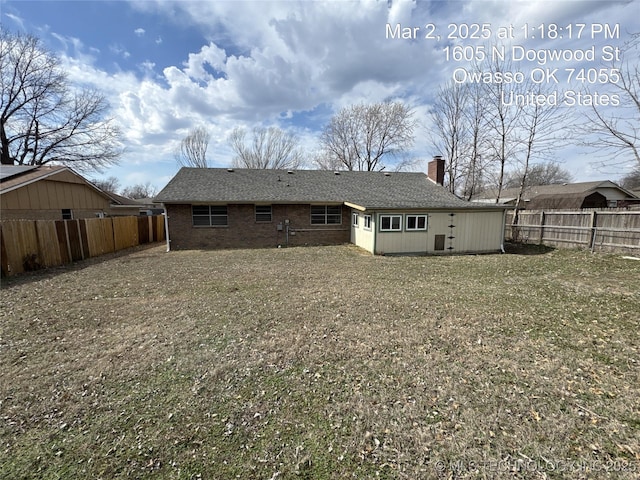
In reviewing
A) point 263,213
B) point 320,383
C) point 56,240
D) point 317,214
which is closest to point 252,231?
point 263,213

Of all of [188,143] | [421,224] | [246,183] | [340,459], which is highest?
[188,143]

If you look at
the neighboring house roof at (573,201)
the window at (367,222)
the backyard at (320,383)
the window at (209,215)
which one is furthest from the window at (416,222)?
the neighboring house roof at (573,201)

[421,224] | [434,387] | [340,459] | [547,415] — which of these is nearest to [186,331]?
[340,459]

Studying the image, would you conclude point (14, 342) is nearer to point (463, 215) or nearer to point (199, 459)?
point (199, 459)

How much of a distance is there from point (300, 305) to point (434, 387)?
3.06 m

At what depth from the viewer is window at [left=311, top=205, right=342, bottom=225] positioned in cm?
1462

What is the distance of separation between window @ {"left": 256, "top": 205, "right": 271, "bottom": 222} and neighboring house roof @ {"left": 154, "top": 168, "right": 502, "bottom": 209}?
0.51m

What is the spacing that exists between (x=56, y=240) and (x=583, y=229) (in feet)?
66.1

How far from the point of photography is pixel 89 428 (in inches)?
99.9

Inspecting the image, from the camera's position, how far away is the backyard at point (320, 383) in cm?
223

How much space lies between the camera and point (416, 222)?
11922 millimetres

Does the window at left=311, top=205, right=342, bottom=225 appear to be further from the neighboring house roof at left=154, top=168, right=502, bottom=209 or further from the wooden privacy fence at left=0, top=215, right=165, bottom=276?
the wooden privacy fence at left=0, top=215, right=165, bottom=276

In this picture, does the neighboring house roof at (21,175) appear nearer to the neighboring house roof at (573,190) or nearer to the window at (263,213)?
the window at (263,213)

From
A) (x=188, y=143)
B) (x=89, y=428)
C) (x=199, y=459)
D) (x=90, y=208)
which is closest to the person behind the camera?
(x=199, y=459)
